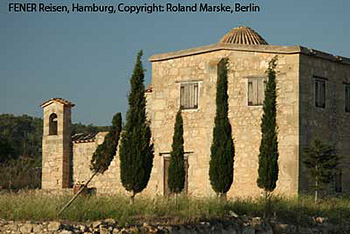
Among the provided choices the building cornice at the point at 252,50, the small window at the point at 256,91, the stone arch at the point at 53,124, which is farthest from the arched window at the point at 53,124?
the small window at the point at 256,91

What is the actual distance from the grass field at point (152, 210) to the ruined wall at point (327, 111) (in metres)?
3.36

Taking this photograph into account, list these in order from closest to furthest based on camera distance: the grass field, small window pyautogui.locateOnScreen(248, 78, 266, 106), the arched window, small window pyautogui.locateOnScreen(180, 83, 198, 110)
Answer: the grass field, small window pyautogui.locateOnScreen(248, 78, 266, 106), small window pyautogui.locateOnScreen(180, 83, 198, 110), the arched window

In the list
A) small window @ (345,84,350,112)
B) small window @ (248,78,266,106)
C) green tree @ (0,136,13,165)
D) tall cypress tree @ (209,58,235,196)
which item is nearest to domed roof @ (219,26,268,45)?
small window @ (248,78,266,106)

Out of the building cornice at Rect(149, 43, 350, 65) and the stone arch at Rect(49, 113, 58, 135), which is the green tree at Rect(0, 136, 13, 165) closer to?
the stone arch at Rect(49, 113, 58, 135)

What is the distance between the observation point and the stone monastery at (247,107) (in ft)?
77.9

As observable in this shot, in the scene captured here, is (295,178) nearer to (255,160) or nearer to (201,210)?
(255,160)

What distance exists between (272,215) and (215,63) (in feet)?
24.1

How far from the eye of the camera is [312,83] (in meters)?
24.3

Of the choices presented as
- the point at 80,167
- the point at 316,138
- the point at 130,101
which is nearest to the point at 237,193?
the point at 316,138

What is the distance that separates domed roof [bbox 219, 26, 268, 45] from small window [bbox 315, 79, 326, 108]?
12.1 feet

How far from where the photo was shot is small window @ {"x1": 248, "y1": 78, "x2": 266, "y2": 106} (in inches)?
958

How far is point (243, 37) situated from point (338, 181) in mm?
6867

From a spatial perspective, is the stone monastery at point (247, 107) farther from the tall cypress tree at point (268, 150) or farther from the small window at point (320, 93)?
the tall cypress tree at point (268, 150)

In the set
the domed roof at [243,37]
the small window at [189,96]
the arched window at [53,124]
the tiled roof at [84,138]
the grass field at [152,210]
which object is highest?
the domed roof at [243,37]
